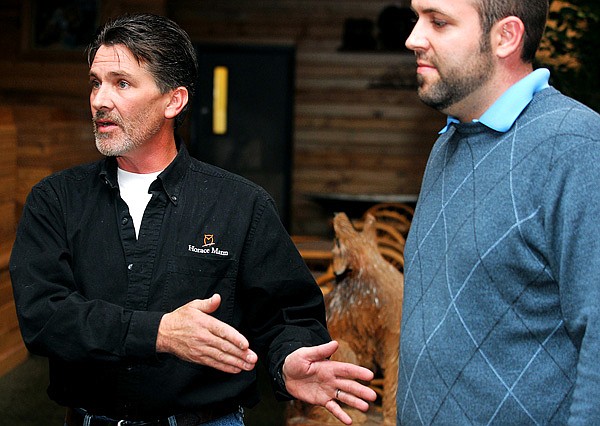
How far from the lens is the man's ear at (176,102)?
2.30m

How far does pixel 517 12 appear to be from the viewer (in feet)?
5.94

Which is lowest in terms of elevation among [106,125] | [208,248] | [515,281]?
[208,248]

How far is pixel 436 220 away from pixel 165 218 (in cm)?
65

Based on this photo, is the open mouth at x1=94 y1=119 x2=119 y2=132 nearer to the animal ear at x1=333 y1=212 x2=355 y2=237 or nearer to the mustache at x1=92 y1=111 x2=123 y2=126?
the mustache at x1=92 y1=111 x2=123 y2=126

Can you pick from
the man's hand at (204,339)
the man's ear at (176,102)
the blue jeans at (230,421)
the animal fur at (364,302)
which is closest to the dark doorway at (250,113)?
the animal fur at (364,302)

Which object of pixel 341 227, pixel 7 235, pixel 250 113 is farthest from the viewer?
pixel 250 113

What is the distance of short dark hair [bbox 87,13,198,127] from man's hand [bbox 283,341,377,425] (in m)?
0.71

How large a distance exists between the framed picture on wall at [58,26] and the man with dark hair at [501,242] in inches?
277

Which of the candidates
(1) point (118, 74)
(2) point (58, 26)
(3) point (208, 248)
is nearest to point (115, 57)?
(1) point (118, 74)

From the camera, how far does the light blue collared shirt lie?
70.7 inches

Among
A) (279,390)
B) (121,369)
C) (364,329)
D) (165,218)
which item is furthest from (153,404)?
(364,329)

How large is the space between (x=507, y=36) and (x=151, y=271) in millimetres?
911

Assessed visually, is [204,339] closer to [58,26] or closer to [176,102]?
[176,102]

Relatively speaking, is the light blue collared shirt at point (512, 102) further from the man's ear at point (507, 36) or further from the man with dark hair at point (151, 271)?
the man with dark hair at point (151, 271)
